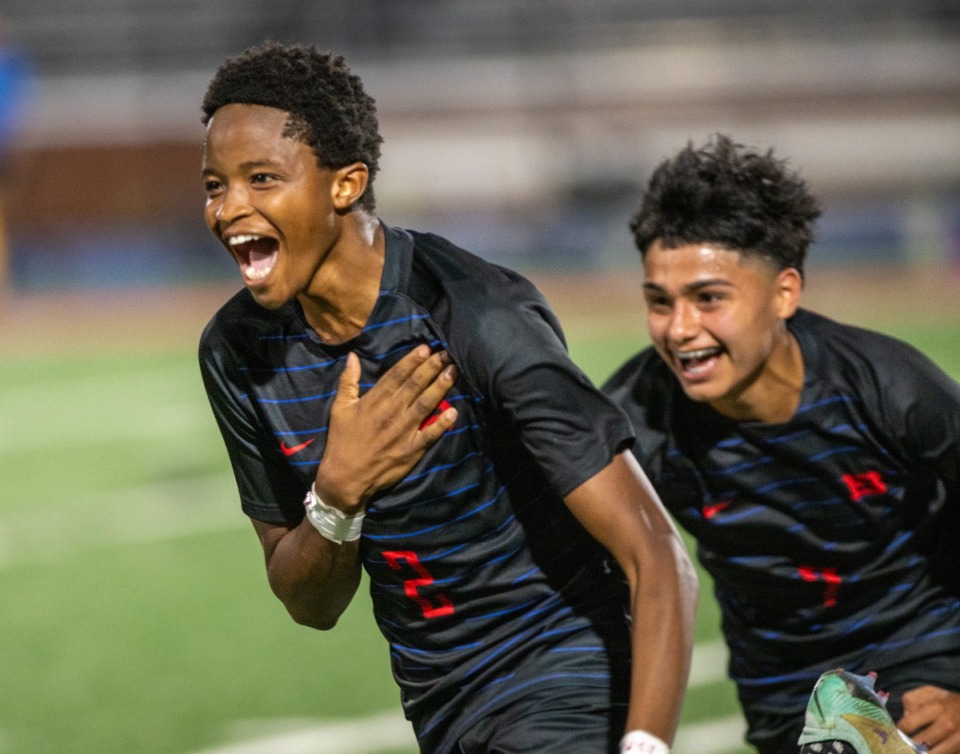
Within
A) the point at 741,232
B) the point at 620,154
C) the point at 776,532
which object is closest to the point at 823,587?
the point at 776,532

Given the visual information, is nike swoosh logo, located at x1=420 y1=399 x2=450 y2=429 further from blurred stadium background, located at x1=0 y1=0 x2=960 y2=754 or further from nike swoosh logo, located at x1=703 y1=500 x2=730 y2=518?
blurred stadium background, located at x1=0 y1=0 x2=960 y2=754

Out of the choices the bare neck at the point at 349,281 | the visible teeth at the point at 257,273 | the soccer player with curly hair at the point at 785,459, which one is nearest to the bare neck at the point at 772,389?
the soccer player with curly hair at the point at 785,459

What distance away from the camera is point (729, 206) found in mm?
3613

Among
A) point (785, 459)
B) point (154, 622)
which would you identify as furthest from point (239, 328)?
point (154, 622)

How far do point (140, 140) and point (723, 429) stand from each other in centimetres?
2419

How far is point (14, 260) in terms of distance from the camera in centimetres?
2241

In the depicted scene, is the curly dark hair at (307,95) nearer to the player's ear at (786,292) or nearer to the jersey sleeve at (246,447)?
the jersey sleeve at (246,447)

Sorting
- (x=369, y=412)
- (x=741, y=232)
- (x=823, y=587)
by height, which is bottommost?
(x=823, y=587)

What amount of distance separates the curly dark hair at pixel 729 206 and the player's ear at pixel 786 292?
30 mm

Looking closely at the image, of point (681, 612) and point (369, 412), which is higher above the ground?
point (369, 412)

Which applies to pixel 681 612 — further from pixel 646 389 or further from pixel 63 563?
pixel 63 563

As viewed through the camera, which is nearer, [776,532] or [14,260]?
[776,532]

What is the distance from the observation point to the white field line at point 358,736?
5125 mm

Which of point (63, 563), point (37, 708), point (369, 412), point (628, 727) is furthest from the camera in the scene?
point (63, 563)
